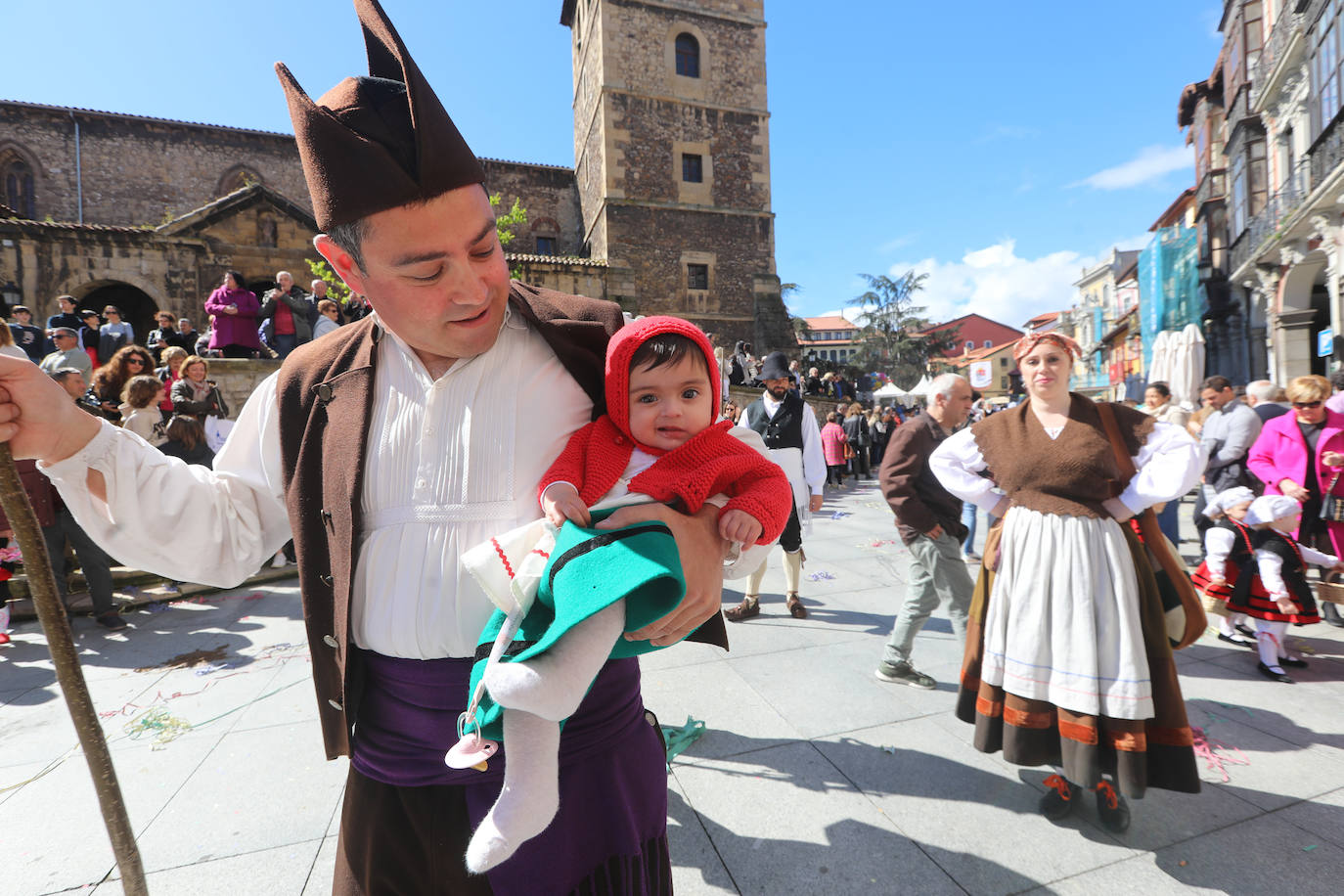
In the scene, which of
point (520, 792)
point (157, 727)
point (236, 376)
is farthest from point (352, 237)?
point (236, 376)

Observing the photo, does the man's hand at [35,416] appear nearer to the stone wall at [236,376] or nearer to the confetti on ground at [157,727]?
the confetti on ground at [157,727]

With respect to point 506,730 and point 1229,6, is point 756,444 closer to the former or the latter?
point 506,730

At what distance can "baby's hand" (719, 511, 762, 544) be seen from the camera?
4.27 feet

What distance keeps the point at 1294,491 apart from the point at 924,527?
9.96 feet

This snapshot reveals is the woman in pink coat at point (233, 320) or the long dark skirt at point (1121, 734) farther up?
the woman in pink coat at point (233, 320)

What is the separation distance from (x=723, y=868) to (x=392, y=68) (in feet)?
9.17

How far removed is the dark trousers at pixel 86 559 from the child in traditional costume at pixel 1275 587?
354 inches

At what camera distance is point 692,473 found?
1.36 m

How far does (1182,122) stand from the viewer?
2381 cm

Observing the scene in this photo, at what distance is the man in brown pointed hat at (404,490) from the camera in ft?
4.05

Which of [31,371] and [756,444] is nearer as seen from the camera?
[31,371]

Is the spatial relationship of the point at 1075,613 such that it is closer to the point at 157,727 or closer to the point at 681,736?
the point at 681,736

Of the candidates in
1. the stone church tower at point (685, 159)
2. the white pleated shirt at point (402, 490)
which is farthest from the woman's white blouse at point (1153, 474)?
the stone church tower at point (685, 159)

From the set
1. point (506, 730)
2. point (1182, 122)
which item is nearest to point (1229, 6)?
point (1182, 122)
